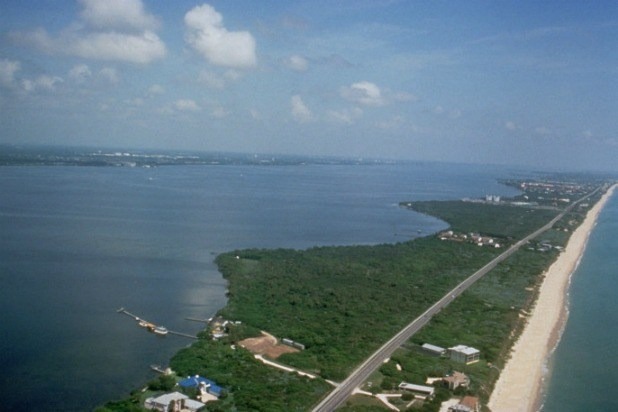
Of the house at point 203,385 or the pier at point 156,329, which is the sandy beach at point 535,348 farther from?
the pier at point 156,329

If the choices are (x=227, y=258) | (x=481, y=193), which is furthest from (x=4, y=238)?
(x=481, y=193)

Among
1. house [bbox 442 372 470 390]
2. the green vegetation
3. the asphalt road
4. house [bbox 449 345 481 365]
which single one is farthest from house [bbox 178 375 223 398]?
house [bbox 449 345 481 365]

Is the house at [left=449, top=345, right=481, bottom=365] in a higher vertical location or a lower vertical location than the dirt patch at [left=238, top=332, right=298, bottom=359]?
higher

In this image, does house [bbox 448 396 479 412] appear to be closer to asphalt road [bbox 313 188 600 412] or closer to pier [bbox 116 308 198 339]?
asphalt road [bbox 313 188 600 412]

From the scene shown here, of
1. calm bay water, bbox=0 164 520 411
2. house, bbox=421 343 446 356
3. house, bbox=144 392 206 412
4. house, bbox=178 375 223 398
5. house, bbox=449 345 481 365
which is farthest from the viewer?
house, bbox=421 343 446 356

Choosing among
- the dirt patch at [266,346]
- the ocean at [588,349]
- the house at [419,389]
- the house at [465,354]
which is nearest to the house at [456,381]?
the house at [419,389]

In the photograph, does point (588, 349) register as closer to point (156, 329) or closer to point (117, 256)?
point (156, 329)

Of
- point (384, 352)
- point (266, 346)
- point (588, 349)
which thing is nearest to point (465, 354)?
point (384, 352)
